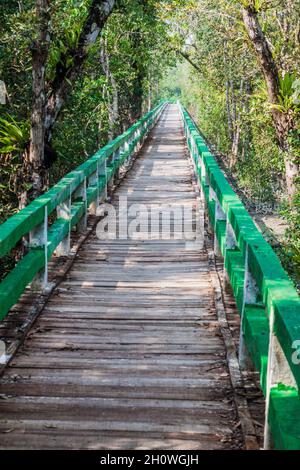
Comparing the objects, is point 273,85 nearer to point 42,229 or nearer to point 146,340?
point 42,229

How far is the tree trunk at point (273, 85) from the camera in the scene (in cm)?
1181

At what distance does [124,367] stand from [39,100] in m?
4.93

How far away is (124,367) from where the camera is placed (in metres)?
4.29

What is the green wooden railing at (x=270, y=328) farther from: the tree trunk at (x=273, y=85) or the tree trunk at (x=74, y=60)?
the tree trunk at (x=273, y=85)

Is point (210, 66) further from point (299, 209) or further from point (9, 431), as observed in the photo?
point (9, 431)

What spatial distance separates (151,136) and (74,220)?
838 inches

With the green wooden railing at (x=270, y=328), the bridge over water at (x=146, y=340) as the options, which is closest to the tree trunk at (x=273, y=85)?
the bridge over water at (x=146, y=340)

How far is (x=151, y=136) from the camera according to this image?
28.0 metres

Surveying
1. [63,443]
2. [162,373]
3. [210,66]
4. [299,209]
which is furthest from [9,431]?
[210,66]

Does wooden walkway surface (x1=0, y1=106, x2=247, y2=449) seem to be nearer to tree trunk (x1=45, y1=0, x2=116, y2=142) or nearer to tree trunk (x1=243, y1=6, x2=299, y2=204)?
tree trunk (x1=45, y1=0, x2=116, y2=142)

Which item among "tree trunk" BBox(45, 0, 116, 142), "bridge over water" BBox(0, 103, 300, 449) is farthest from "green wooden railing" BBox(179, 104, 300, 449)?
"tree trunk" BBox(45, 0, 116, 142)

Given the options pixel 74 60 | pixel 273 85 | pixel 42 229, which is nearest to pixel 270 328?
pixel 42 229

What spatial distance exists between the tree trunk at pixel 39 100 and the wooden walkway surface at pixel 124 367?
1871mm

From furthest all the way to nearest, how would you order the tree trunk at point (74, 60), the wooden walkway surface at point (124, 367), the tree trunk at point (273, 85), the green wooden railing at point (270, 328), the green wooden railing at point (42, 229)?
the tree trunk at point (273, 85) < the tree trunk at point (74, 60) < the green wooden railing at point (42, 229) < the wooden walkway surface at point (124, 367) < the green wooden railing at point (270, 328)
